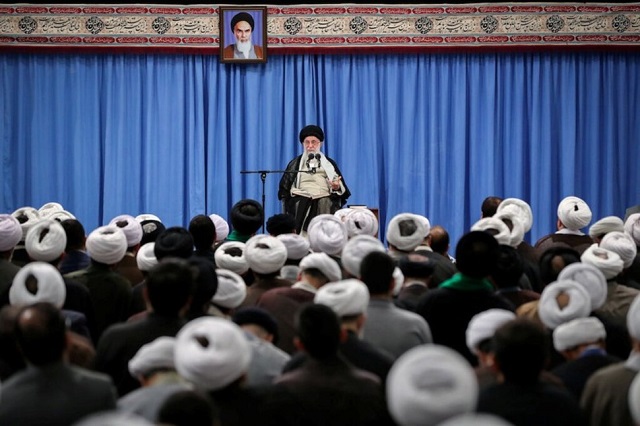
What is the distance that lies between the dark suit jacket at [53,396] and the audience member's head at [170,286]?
2.28ft

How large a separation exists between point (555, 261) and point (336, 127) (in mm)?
6336

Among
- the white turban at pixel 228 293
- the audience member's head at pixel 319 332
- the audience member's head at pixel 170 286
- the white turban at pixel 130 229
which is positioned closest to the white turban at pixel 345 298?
the audience member's head at pixel 319 332

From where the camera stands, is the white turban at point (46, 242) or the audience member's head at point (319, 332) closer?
the audience member's head at point (319, 332)

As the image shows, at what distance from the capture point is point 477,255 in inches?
169

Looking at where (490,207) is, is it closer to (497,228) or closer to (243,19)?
(497,228)

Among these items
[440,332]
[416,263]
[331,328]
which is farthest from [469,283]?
[331,328]

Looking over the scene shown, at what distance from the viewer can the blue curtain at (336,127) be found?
1102cm

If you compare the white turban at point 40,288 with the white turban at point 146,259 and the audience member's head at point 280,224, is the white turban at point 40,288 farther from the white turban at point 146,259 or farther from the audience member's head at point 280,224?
the audience member's head at point 280,224

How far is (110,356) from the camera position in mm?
3629

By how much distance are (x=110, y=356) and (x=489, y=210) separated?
4.02 meters

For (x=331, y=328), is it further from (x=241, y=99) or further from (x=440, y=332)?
(x=241, y=99)

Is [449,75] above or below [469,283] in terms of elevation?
above

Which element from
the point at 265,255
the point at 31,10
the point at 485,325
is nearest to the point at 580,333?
the point at 485,325

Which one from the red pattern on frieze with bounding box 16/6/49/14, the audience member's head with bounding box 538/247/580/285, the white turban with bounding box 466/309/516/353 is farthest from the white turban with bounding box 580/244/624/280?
the red pattern on frieze with bounding box 16/6/49/14
